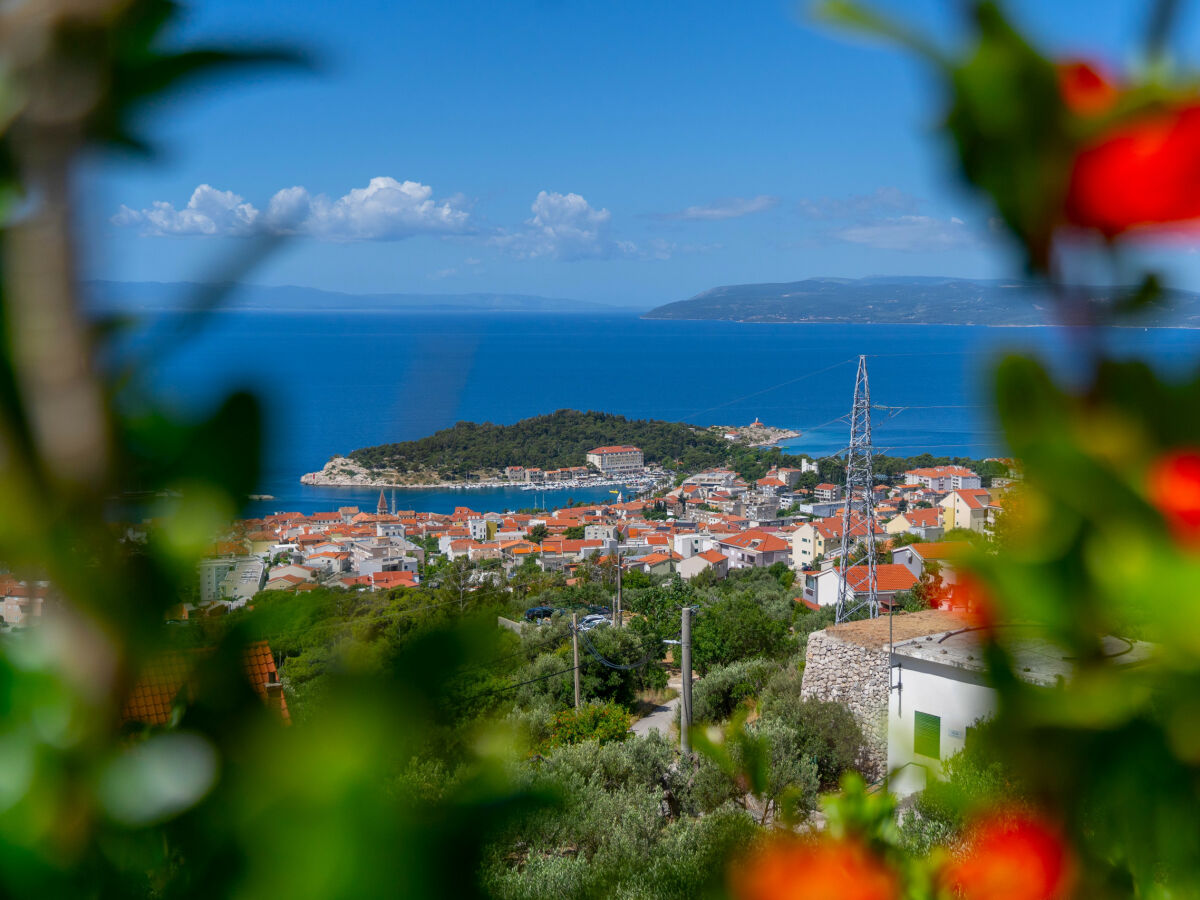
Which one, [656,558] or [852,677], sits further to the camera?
[656,558]

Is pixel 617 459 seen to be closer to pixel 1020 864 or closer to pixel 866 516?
pixel 866 516

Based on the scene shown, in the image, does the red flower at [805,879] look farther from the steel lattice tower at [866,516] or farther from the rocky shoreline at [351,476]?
the rocky shoreline at [351,476]

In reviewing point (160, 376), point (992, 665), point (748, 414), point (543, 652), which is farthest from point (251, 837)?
point (748, 414)

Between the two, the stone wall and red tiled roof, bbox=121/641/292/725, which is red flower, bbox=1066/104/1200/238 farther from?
the stone wall

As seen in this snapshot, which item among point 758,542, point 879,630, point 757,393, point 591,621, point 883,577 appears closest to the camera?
point 879,630

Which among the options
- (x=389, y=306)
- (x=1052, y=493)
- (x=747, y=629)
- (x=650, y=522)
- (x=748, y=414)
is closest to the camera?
(x=1052, y=493)

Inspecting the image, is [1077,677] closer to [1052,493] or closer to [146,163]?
[1052,493]

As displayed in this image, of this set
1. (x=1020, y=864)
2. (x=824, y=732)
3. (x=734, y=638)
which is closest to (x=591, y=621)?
(x=734, y=638)
